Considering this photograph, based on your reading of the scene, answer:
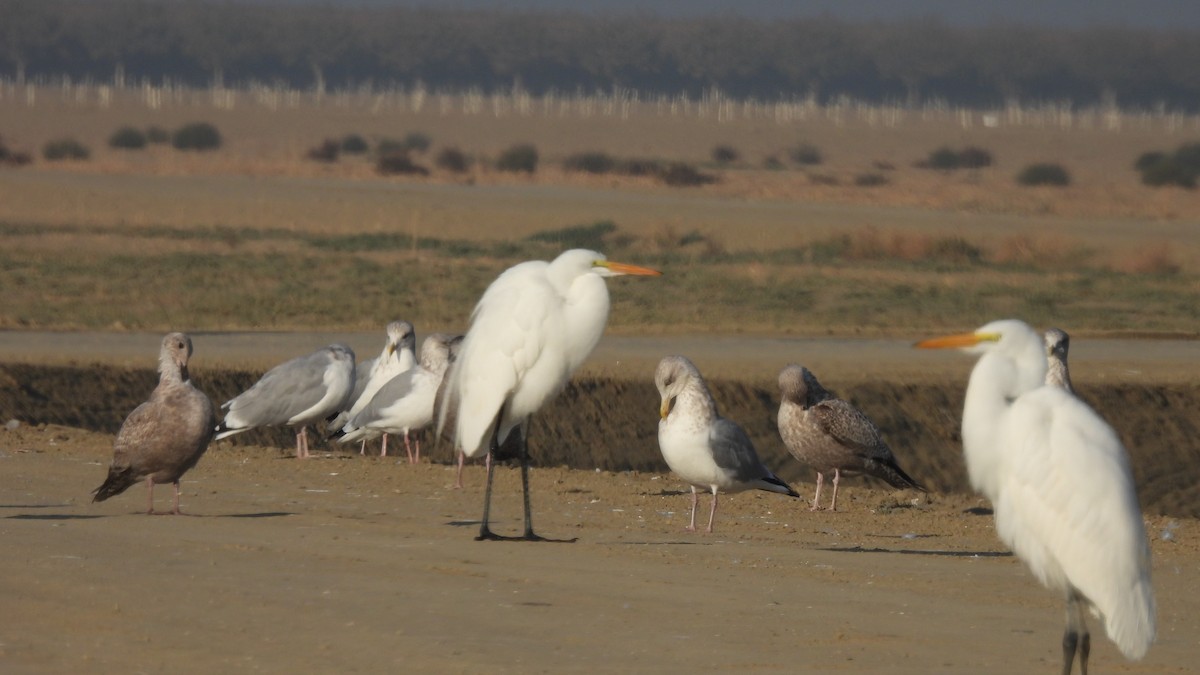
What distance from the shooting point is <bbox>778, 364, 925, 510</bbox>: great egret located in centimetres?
1395

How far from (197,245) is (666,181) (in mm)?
31767

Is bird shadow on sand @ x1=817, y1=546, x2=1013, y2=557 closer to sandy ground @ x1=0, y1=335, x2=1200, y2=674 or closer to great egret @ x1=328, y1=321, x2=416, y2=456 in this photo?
sandy ground @ x1=0, y1=335, x2=1200, y2=674

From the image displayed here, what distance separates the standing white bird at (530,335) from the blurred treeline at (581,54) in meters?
151

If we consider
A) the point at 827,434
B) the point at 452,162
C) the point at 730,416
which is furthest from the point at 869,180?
the point at 827,434

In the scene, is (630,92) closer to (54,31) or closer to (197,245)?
(54,31)

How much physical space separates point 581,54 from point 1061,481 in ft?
566

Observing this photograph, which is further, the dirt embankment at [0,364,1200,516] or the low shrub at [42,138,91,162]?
the low shrub at [42,138,91,162]

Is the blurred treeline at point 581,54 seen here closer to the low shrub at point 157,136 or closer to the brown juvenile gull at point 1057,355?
the low shrub at point 157,136

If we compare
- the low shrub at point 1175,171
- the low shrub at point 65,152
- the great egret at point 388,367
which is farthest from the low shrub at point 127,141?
the great egret at point 388,367

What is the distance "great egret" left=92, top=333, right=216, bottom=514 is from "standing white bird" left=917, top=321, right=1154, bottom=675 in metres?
5.09

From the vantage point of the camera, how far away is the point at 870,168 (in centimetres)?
8738

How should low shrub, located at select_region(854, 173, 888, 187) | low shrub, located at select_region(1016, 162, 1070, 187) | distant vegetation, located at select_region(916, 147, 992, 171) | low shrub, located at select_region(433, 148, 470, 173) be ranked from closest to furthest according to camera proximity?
low shrub, located at select_region(854, 173, 888, 187) → low shrub, located at select_region(433, 148, 470, 173) → low shrub, located at select_region(1016, 162, 1070, 187) → distant vegetation, located at select_region(916, 147, 992, 171)

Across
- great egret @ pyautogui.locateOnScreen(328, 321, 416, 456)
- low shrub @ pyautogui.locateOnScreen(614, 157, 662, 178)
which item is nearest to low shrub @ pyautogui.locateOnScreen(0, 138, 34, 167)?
low shrub @ pyautogui.locateOnScreen(614, 157, 662, 178)

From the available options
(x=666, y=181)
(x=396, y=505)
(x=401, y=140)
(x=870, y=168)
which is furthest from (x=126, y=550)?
(x=401, y=140)
